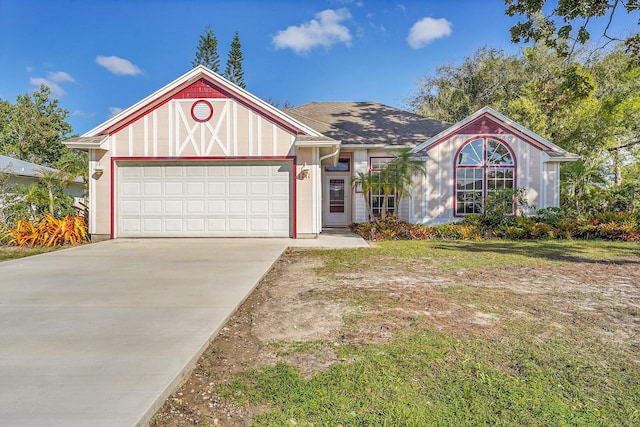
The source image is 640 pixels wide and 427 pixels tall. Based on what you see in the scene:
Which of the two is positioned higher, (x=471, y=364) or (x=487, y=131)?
(x=487, y=131)

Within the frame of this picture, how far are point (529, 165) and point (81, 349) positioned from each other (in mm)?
14231

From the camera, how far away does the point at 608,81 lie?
20.0 metres

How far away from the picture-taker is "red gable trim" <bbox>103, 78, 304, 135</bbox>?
1070 cm

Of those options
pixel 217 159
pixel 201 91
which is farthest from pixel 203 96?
pixel 217 159

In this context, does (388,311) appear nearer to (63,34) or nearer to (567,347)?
(567,347)

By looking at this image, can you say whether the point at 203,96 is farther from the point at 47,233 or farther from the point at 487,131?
the point at 487,131

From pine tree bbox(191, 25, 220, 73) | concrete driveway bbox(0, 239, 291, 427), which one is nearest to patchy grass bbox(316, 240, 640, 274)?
concrete driveway bbox(0, 239, 291, 427)

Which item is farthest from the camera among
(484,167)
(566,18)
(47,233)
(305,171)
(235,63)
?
(235,63)

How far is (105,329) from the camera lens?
3506mm

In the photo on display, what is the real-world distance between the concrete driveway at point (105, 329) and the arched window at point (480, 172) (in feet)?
29.5

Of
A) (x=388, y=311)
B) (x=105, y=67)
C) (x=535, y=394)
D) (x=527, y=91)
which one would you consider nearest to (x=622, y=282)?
(x=388, y=311)

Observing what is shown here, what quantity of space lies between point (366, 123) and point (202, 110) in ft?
23.7

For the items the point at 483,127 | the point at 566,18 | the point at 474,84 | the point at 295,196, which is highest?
the point at 474,84

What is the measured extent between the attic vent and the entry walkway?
16.6ft
